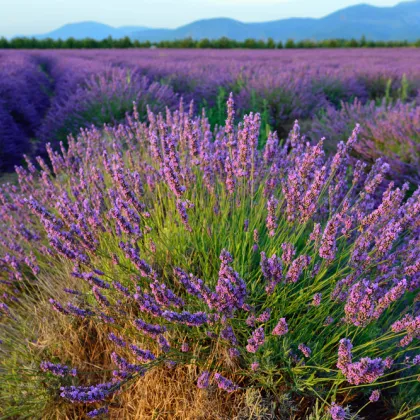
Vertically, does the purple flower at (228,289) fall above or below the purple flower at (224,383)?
above

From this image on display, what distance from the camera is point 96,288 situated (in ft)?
4.88

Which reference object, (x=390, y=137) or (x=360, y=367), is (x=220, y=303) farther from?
(x=390, y=137)

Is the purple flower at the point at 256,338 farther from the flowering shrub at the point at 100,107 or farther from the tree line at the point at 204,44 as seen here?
the tree line at the point at 204,44

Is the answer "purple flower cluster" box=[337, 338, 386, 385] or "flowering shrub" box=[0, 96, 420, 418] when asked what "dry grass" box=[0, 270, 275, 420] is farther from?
"purple flower cluster" box=[337, 338, 386, 385]

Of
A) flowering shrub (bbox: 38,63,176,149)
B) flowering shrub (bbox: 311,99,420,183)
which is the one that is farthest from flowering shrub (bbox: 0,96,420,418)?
flowering shrub (bbox: 38,63,176,149)

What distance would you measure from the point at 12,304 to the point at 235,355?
1613mm

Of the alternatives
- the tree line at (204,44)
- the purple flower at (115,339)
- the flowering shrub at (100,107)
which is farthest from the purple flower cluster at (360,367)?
the tree line at (204,44)

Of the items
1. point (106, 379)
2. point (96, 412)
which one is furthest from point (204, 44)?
point (96, 412)

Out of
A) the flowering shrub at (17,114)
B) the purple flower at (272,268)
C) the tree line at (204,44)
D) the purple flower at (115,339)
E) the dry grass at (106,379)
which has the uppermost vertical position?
the purple flower at (272,268)

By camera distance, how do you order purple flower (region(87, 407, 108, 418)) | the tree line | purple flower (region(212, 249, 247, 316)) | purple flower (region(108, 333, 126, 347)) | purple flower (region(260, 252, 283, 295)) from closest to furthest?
purple flower (region(212, 249, 247, 316)) → purple flower (region(260, 252, 283, 295)) → purple flower (region(87, 407, 108, 418)) → purple flower (region(108, 333, 126, 347)) → the tree line

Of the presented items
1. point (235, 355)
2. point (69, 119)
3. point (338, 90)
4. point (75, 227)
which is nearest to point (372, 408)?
point (235, 355)

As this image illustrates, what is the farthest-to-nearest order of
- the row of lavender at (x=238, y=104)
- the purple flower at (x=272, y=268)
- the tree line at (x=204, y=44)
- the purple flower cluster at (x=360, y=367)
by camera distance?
the tree line at (x=204, y=44) < the row of lavender at (x=238, y=104) < the purple flower at (x=272, y=268) < the purple flower cluster at (x=360, y=367)

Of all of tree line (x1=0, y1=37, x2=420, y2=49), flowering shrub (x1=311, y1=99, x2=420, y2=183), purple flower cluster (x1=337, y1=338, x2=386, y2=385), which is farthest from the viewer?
tree line (x1=0, y1=37, x2=420, y2=49)

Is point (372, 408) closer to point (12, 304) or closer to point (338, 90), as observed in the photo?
point (12, 304)
